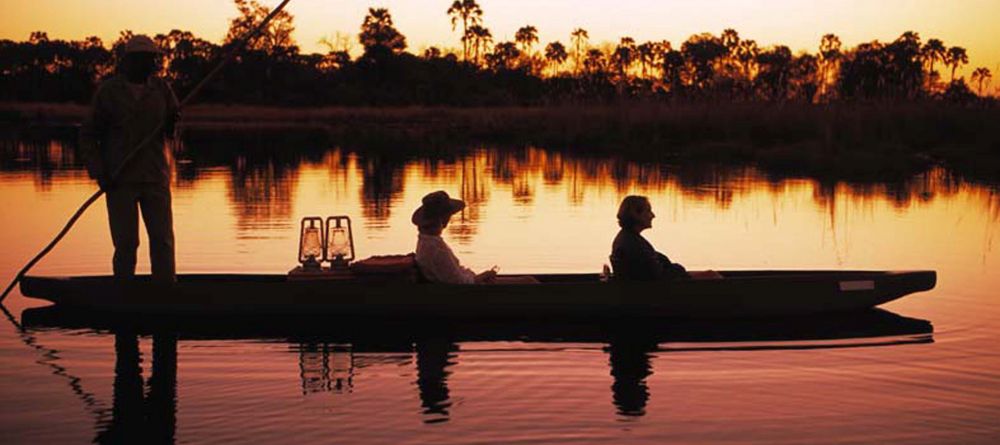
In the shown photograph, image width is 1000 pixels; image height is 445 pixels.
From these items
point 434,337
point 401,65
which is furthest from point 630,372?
point 401,65

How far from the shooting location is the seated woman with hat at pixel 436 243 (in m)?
8.83

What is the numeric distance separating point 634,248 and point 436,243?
54.8 inches

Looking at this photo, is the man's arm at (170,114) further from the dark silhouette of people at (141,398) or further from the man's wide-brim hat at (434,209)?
the man's wide-brim hat at (434,209)

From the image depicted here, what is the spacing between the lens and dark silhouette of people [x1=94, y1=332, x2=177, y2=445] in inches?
239

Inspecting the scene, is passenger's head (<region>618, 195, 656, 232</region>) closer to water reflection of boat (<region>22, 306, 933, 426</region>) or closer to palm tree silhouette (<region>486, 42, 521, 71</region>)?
water reflection of boat (<region>22, 306, 933, 426</region>)

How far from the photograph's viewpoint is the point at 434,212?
8.80 m

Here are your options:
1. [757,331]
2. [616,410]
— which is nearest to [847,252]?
[757,331]

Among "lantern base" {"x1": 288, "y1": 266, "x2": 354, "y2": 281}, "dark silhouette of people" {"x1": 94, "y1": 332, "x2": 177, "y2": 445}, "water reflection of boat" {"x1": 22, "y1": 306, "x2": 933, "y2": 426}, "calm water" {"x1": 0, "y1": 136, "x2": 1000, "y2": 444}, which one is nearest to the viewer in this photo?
"dark silhouette of people" {"x1": 94, "y1": 332, "x2": 177, "y2": 445}

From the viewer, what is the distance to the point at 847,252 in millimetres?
13047

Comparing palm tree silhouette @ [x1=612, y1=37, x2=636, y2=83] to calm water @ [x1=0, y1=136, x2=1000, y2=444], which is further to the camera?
palm tree silhouette @ [x1=612, y1=37, x2=636, y2=83]

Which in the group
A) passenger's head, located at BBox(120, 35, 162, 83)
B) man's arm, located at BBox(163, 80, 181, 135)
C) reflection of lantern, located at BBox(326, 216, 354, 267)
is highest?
passenger's head, located at BBox(120, 35, 162, 83)

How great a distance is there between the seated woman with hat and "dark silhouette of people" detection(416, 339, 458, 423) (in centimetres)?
63

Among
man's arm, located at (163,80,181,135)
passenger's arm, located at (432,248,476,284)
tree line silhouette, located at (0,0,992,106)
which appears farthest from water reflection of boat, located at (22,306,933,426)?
tree line silhouette, located at (0,0,992,106)

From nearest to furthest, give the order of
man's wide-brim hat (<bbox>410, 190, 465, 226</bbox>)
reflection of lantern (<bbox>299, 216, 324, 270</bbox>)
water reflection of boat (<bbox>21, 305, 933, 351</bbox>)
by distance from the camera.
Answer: water reflection of boat (<bbox>21, 305, 933, 351</bbox>)
man's wide-brim hat (<bbox>410, 190, 465, 226</bbox>)
reflection of lantern (<bbox>299, 216, 324, 270</bbox>)
